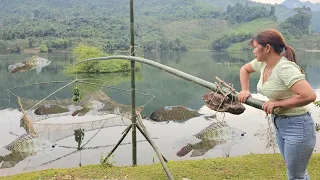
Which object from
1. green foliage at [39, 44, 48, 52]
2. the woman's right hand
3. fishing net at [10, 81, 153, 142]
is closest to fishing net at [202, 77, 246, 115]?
the woman's right hand

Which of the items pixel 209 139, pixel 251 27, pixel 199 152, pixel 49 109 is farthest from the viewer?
pixel 251 27

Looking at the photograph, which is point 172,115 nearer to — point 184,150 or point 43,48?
point 184,150

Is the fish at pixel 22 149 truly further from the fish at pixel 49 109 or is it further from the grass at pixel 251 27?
the grass at pixel 251 27

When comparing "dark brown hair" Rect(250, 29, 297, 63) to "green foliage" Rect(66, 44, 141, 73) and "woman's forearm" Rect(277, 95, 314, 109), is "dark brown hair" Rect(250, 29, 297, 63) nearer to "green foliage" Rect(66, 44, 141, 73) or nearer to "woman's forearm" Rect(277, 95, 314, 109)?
"woman's forearm" Rect(277, 95, 314, 109)

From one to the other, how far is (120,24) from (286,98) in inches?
2679

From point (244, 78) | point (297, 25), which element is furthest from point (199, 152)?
point (297, 25)

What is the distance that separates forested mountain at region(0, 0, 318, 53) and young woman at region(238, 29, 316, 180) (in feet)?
147

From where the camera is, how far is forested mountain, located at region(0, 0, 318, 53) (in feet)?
168

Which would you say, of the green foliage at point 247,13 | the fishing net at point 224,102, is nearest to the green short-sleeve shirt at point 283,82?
the fishing net at point 224,102

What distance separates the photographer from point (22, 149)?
826 centimetres

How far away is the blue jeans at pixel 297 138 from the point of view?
1840 mm

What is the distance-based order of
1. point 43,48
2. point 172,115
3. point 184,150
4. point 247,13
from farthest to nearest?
1. point 247,13
2. point 43,48
3. point 172,115
4. point 184,150

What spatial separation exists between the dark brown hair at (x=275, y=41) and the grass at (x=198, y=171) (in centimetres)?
244

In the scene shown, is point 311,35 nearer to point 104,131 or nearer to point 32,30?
point 32,30
